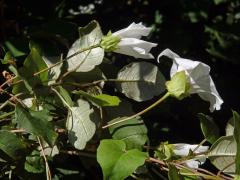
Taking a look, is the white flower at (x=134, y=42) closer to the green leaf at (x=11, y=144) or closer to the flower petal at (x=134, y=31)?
the flower petal at (x=134, y=31)

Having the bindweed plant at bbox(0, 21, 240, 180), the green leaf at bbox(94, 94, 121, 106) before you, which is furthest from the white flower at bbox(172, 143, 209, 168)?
the green leaf at bbox(94, 94, 121, 106)

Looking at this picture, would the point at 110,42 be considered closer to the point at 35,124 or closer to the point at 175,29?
the point at 35,124

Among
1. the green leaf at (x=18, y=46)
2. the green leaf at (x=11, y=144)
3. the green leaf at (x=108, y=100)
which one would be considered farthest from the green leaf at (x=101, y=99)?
the green leaf at (x=18, y=46)

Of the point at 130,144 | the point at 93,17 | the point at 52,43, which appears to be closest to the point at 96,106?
the point at 130,144

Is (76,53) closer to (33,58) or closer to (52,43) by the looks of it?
(33,58)

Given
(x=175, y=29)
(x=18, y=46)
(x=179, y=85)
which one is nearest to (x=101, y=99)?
(x=179, y=85)

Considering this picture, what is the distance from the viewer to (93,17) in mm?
1212

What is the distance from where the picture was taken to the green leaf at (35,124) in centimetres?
67

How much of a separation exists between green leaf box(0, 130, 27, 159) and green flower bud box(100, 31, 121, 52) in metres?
0.17

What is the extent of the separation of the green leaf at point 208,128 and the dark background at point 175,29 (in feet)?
0.78

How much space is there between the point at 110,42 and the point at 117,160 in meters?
0.17

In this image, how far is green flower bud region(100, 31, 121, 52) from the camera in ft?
2.44

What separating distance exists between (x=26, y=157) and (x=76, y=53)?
6.2 inches

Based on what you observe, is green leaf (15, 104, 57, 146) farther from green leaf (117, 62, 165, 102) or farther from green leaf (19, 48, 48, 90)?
green leaf (117, 62, 165, 102)
